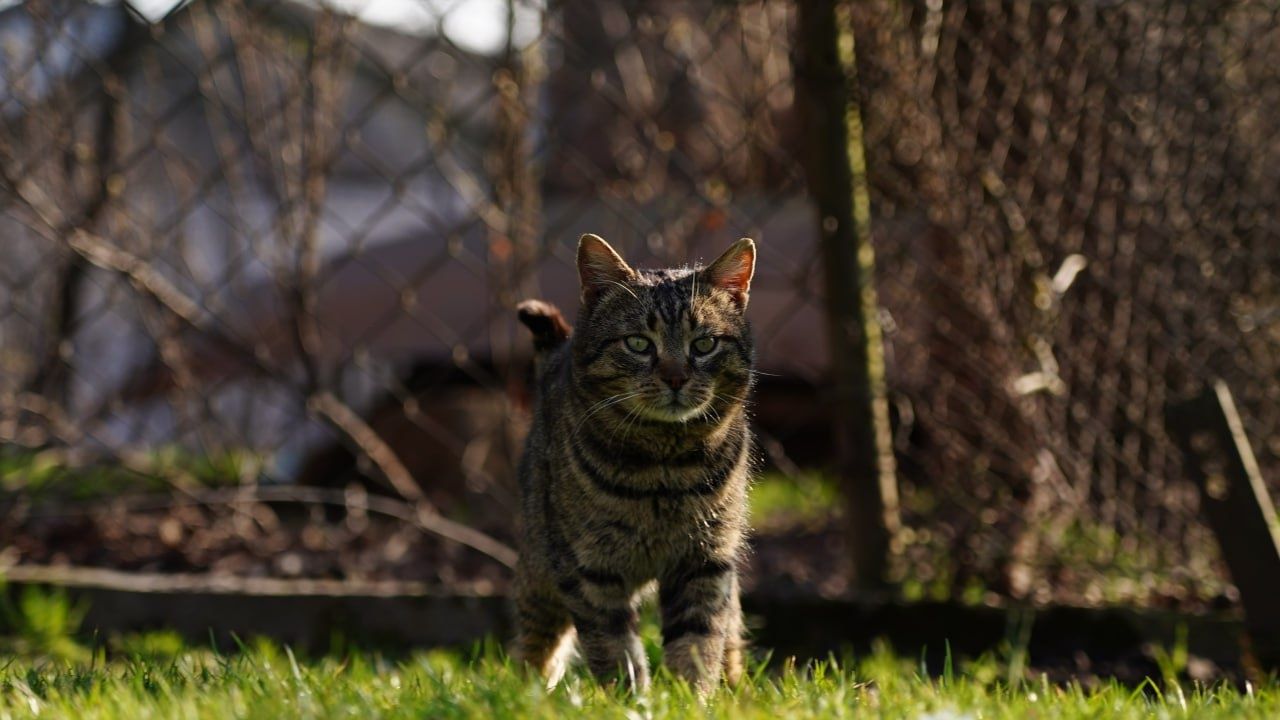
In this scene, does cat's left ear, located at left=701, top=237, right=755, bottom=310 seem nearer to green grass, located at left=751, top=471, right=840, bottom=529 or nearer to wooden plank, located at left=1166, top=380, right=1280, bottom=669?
wooden plank, located at left=1166, top=380, right=1280, bottom=669

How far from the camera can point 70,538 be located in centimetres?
430

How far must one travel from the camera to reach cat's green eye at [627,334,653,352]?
2645 millimetres

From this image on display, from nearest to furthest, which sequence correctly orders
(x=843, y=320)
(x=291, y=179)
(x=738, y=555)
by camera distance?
(x=738, y=555), (x=843, y=320), (x=291, y=179)

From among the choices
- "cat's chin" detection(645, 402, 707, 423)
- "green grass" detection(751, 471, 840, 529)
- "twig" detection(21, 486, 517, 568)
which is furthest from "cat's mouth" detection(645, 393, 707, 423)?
"green grass" detection(751, 471, 840, 529)

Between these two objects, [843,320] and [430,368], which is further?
[430,368]

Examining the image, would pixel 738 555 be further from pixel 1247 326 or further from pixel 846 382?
pixel 1247 326

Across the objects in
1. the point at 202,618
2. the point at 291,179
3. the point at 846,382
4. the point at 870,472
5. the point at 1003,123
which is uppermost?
the point at 1003,123

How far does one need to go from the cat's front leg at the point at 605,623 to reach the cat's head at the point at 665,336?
1.25ft

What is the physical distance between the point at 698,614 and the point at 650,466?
0.33 meters

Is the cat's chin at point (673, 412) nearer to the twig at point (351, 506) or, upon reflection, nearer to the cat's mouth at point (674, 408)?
the cat's mouth at point (674, 408)

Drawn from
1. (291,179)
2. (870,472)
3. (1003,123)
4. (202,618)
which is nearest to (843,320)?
(870,472)

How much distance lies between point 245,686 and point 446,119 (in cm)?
232

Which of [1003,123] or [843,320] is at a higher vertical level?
[1003,123]

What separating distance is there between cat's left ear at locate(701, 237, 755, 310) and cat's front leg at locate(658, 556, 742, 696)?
630 mm
